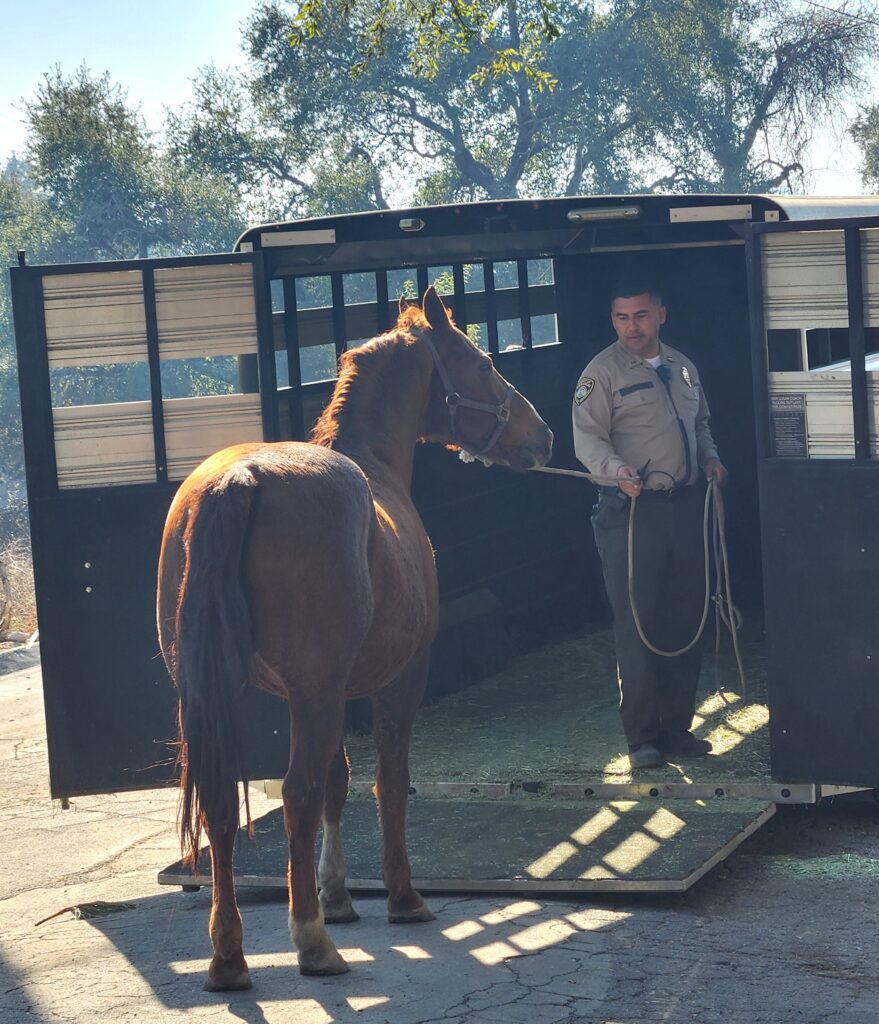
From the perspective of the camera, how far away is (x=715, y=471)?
608 cm

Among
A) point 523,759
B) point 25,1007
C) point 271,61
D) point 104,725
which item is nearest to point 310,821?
point 25,1007

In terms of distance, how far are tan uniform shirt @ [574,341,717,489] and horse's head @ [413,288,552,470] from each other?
593mm

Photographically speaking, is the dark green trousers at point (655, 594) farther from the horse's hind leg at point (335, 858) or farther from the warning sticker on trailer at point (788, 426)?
the horse's hind leg at point (335, 858)

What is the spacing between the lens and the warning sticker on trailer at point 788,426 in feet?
16.9

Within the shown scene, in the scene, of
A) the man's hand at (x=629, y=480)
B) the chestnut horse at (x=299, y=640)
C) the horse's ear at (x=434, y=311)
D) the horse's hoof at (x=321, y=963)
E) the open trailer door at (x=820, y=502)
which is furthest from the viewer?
the man's hand at (x=629, y=480)

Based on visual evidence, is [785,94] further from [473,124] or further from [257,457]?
[257,457]

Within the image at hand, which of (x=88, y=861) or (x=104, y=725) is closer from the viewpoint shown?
(x=104, y=725)

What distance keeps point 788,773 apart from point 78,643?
109 inches

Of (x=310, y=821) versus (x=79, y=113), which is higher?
(x=79, y=113)

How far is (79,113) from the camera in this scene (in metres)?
35.5

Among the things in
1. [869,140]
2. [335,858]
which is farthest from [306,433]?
[869,140]

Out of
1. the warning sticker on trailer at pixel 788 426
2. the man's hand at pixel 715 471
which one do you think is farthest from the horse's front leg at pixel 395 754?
the man's hand at pixel 715 471

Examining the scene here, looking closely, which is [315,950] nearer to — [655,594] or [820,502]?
[820,502]

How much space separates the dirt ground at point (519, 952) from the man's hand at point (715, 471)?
1428mm
